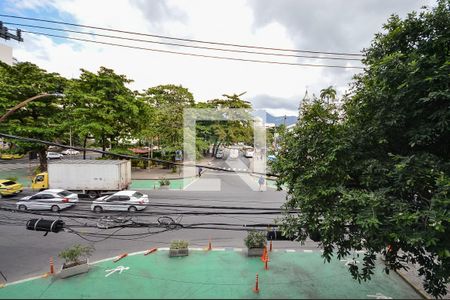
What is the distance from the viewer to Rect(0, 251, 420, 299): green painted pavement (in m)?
7.95

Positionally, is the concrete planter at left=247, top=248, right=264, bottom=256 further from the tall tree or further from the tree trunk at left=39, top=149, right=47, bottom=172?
the tree trunk at left=39, top=149, right=47, bottom=172

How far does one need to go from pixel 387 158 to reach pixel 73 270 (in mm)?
10733

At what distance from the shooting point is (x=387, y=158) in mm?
5965

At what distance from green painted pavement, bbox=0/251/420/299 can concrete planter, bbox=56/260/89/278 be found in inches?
6.5

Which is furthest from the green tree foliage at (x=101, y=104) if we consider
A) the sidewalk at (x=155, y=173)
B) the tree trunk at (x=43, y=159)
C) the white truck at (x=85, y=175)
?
the sidewalk at (x=155, y=173)

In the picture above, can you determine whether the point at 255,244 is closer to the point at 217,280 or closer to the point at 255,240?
the point at 255,240

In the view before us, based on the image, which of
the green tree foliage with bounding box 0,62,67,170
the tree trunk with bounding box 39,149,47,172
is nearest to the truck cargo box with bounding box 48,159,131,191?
the green tree foliage with bounding box 0,62,67,170

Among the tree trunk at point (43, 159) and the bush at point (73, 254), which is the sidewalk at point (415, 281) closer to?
the bush at point (73, 254)

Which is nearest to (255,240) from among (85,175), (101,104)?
(85,175)

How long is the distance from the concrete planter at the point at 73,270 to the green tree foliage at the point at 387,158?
7653 millimetres

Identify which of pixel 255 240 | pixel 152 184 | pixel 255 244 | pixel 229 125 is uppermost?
pixel 229 125

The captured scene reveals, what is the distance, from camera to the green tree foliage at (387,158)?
16.0 feet

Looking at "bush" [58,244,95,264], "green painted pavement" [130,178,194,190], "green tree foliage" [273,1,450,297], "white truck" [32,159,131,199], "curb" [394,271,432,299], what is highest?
"green tree foliage" [273,1,450,297]

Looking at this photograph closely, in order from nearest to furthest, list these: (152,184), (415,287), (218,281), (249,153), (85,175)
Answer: (415,287), (218,281), (85,175), (152,184), (249,153)
